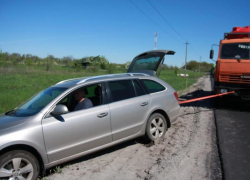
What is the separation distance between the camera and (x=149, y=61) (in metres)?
7.89

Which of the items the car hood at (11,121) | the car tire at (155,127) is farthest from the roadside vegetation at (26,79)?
the car tire at (155,127)

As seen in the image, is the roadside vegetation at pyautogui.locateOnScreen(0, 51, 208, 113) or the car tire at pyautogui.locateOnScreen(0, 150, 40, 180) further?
the roadside vegetation at pyautogui.locateOnScreen(0, 51, 208, 113)

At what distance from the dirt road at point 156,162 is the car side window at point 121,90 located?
1.17 metres

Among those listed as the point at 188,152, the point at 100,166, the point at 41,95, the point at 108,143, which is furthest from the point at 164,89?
the point at 41,95

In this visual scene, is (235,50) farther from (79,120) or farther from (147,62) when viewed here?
(79,120)

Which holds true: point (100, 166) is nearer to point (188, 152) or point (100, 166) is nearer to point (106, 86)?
point (106, 86)

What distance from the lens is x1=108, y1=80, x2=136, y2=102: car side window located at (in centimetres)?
449

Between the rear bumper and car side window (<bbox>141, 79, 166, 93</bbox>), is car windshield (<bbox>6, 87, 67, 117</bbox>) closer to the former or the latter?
car side window (<bbox>141, 79, 166, 93</bbox>)

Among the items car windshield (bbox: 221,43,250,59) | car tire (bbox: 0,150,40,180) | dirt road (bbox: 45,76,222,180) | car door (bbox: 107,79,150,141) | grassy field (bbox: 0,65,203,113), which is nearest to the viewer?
car tire (bbox: 0,150,40,180)

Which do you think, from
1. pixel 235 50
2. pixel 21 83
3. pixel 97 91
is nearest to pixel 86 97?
pixel 97 91

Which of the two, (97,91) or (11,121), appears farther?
(97,91)

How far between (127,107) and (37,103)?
1.75 meters

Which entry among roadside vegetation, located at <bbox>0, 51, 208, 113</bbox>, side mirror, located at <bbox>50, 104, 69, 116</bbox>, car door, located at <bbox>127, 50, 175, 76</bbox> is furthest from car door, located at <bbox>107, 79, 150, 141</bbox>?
roadside vegetation, located at <bbox>0, 51, 208, 113</bbox>

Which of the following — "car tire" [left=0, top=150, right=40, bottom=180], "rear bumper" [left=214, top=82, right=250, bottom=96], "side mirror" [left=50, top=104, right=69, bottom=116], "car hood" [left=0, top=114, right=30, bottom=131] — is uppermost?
"side mirror" [left=50, top=104, right=69, bottom=116]
